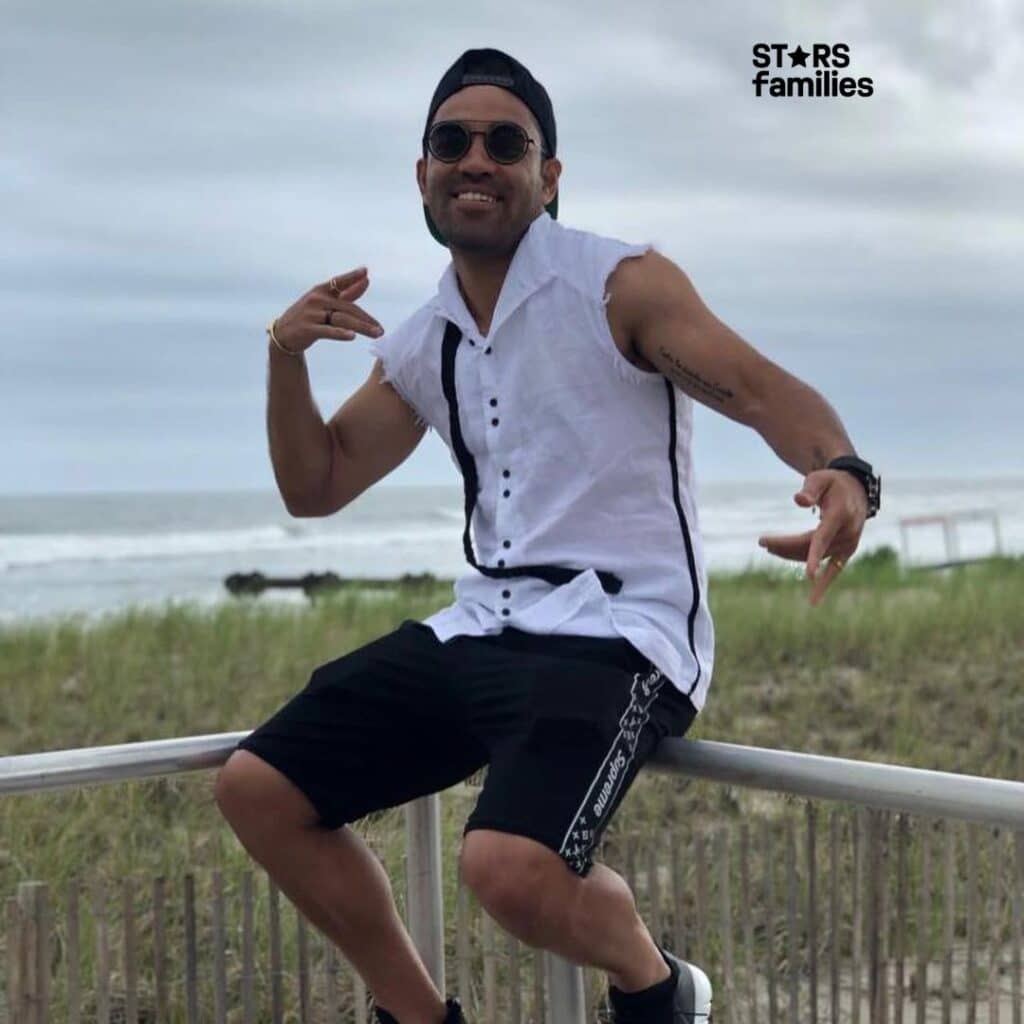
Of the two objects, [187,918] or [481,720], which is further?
[187,918]

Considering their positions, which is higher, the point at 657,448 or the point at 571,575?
the point at 657,448

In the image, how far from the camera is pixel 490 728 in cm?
194

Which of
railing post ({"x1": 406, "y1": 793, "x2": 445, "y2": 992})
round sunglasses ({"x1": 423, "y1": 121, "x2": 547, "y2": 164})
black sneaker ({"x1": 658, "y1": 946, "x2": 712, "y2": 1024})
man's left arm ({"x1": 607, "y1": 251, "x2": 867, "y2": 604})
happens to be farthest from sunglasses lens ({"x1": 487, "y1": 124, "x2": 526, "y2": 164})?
black sneaker ({"x1": 658, "y1": 946, "x2": 712, "y2": 1024})

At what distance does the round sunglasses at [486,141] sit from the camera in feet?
7.18

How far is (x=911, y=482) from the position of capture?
51.2m

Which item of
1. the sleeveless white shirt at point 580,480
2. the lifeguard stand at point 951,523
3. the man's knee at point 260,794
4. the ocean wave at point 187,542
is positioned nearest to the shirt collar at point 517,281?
the sleeveless white shirt at point 580,480

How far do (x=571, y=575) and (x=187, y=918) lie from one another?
746 millimetres

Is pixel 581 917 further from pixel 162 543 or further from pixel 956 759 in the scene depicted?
pixel 162 543

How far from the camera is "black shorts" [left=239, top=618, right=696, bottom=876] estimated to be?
183cm

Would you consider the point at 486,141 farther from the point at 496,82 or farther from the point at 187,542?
the point at 187,542

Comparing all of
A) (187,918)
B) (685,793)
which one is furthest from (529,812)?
(685,793)

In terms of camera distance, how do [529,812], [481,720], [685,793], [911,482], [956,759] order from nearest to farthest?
[529,812] → [481,720] → [685,793] → [956,759] → [911,482]

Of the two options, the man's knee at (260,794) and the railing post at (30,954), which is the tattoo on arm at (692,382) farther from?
the railing post at (30,954)

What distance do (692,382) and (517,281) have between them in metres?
0.31
